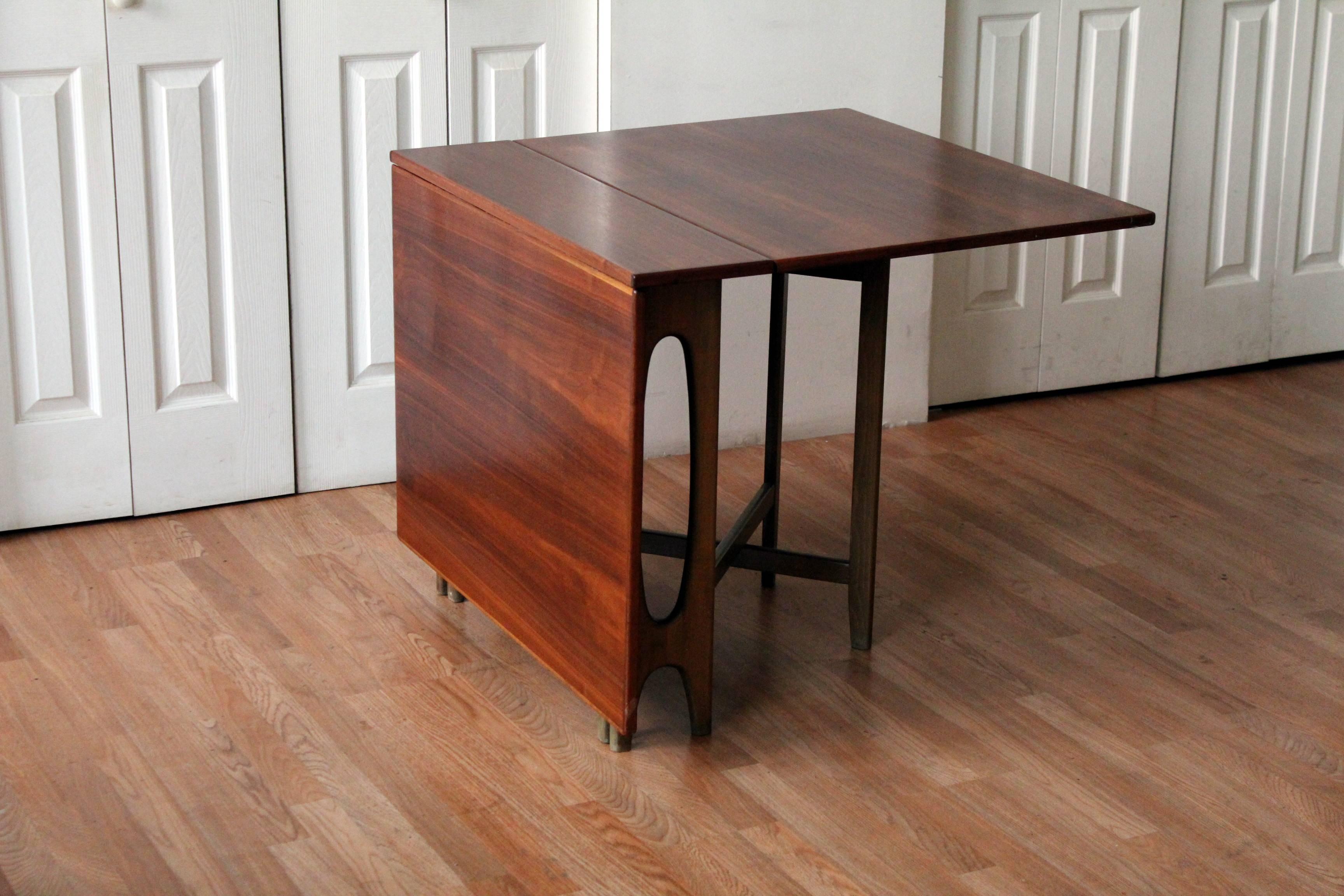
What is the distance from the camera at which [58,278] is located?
2957 millimetres

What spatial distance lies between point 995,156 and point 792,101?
22.1 inches

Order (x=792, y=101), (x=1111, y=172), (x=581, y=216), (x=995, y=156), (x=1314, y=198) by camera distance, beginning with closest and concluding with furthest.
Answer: (x=581, y=216)
(x=792, y=101)
(x=995, y=156)
(x=1111, y=172)
(x=1314, y=198)

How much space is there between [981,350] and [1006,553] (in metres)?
0.87

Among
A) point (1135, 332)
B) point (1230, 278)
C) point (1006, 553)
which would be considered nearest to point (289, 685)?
point (1006, 553)

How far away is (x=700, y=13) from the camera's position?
327cm

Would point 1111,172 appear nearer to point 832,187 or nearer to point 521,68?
point 521,68

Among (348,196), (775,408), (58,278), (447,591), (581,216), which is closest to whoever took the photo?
(581,216)

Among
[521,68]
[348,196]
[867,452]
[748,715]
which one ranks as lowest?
[748,715]

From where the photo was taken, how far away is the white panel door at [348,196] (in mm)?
3070

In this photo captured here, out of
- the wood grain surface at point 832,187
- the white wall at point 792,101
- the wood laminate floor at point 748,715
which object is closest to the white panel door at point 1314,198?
the wood laminate floor at point 748,715

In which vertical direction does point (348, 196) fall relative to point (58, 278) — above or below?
above

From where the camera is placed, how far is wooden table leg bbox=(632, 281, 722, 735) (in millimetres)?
2135

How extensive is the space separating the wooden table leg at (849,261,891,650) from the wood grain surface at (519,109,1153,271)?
16cm

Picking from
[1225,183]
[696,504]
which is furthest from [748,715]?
[1225,183]
